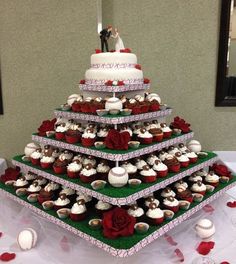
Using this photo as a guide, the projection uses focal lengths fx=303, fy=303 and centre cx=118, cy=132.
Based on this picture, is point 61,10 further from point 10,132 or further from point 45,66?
point 10,132

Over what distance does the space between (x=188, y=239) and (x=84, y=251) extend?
40 centimetres

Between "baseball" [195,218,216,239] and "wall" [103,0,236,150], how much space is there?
2.76 feet

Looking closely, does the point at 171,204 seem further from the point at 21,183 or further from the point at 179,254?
the point at 21,183

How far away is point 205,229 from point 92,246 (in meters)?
0.44

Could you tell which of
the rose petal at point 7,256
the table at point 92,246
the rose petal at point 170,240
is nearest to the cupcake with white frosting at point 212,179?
the table at point 92,246

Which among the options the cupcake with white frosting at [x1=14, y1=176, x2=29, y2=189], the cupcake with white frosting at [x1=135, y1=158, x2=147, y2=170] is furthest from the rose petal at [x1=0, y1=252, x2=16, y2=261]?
the cupcake with white frosting at [x1=135, y1=158, x2=147, y2=170]

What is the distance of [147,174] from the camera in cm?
111

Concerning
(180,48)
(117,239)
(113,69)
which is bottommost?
(117,239)

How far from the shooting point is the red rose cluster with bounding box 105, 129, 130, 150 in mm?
1067

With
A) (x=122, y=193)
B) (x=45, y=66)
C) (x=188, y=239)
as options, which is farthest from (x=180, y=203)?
(x=45, y=66)

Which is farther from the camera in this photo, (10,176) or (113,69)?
(10,176)

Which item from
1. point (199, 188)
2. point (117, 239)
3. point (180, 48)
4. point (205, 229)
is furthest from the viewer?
point (180, 48)

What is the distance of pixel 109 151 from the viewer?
1070 mm

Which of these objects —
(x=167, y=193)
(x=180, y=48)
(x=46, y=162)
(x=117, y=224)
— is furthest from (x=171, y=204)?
(x=180, y=48)
